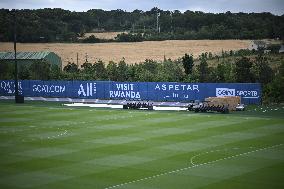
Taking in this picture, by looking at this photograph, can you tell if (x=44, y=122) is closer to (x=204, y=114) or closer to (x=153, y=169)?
(x=204, y=114)

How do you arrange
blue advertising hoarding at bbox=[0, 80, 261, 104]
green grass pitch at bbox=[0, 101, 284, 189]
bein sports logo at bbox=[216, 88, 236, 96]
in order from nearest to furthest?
green grass pitch at bbox=[0, 101, 284, 189] → blue advertising hoarding at bbox=[0, 80, 261, 104] → bein sports logo at bbox=[216, 88, 236, 96]

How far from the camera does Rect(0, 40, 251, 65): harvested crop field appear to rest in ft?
428

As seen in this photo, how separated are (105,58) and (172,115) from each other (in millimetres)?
81923

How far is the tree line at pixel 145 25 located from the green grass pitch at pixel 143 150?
271ft

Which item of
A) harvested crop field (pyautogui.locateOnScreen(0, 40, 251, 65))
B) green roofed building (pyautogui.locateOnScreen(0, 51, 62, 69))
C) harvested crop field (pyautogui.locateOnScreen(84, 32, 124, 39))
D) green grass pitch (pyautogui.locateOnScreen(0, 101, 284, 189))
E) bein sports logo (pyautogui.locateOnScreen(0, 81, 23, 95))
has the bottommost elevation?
green grass pitch (pyautogui.locateOnScreen(0, 101, 284, 189))

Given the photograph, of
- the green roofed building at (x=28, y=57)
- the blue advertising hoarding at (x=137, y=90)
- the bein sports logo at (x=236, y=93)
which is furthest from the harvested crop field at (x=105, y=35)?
the bein sports logo at (x=236, y=93)

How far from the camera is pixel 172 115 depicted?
51.8m

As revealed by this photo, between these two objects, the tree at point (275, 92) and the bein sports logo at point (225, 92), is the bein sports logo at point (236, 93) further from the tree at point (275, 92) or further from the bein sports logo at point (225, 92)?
the tree at point (275, 92)

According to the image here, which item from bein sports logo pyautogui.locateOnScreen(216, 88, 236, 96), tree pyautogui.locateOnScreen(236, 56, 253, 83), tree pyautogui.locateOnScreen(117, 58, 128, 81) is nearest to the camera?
bein sports logo pyautogui.locateOnScreen(216, 88, 236, 96)

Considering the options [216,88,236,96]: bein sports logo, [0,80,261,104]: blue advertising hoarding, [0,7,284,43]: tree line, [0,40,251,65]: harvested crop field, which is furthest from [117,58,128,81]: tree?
[0,7,284,43]: tree line

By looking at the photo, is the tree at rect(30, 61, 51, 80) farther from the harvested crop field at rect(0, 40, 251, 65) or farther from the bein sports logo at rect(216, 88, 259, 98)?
the bein sports logo at rect(216, 88, 259, 98)

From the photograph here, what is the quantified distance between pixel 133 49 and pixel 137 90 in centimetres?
7120

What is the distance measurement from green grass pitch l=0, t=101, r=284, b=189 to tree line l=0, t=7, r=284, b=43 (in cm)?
8254

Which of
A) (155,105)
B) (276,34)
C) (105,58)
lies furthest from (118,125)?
(276,34)
